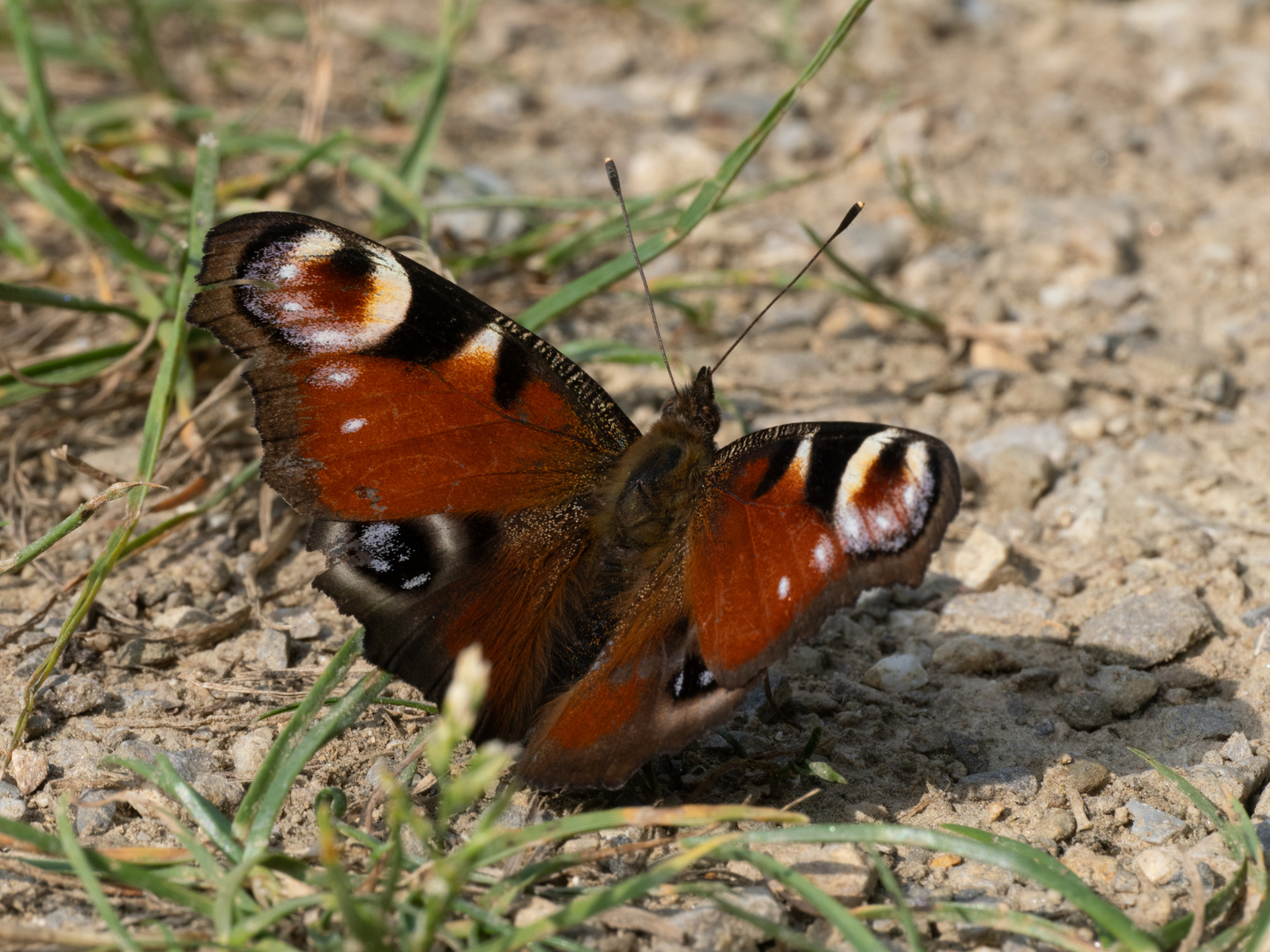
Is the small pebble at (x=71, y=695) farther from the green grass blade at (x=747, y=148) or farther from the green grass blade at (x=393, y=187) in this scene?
the green grass blade at (x=747, y=148)

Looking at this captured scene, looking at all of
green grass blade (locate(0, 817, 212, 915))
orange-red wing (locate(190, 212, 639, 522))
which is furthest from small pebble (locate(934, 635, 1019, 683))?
green grass blade (locate(0, 817, 212, 915))

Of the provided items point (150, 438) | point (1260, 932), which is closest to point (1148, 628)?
point (1260, 932)

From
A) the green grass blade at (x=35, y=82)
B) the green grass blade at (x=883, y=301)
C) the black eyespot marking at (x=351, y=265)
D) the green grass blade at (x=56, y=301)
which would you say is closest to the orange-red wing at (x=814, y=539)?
the black eyespot marking at (x=351, y=265)

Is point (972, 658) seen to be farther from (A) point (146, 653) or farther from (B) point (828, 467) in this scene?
(A) point (146, 653)

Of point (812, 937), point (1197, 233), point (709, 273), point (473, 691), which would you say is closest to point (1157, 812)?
point (812, 937)

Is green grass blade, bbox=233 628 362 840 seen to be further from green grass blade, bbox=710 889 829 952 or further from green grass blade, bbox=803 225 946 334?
green grass blade, bbox=803 225 946 334

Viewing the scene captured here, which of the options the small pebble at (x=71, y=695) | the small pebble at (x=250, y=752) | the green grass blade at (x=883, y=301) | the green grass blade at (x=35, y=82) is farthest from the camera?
the green grass blade at (x=883, y=301)

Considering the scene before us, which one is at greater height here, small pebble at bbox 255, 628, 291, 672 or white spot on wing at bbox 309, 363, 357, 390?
white spot on wing at bbox 309, 363, 357, 390
